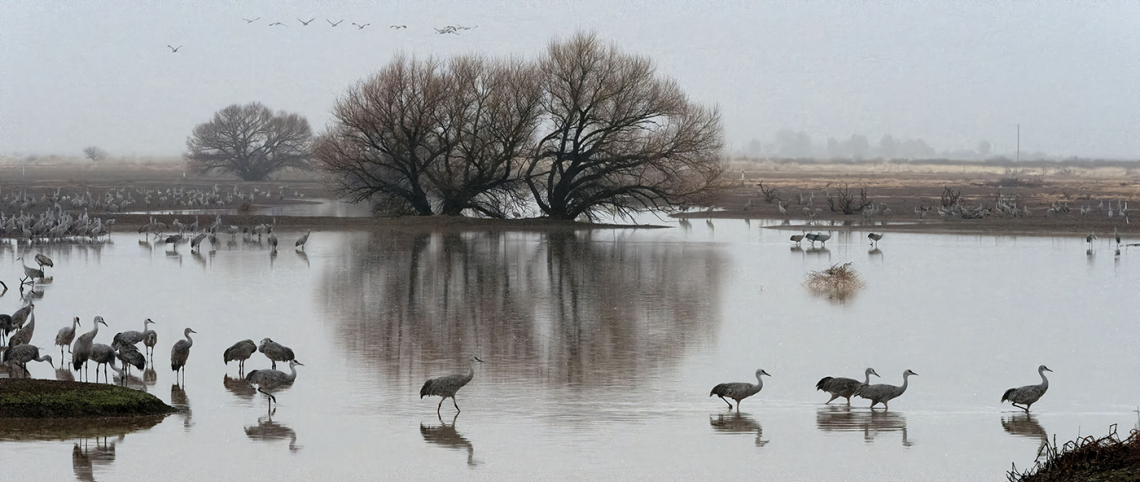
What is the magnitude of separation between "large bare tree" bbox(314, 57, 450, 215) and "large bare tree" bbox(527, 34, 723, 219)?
4.35 meters

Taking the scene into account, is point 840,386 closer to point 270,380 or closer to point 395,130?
point 270,380

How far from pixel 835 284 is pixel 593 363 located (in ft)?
35.3

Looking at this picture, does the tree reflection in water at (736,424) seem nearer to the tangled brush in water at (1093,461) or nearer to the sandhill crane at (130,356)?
the tangled brush in water at (1093,461)

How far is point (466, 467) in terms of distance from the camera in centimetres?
1012

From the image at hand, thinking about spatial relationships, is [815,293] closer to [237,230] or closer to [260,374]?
[260,374]

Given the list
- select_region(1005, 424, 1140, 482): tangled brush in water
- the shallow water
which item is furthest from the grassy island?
select_region(1005, 424, 1140, 482): tangled brush in water

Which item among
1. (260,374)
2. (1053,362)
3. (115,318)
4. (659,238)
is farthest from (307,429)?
(659,238)

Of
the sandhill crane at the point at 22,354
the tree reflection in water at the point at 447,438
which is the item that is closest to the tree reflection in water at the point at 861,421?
the tree reflection in water at the point at 447,438

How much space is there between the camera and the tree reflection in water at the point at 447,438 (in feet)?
35.0

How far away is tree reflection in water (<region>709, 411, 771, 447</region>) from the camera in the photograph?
38.2 feet

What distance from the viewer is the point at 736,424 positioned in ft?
39.2

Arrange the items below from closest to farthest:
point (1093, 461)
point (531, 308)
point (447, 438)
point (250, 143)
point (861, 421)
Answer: point (1093, 461)
point (447, 438)
point (861, 421)
point (531, 308)
point (250, 143)

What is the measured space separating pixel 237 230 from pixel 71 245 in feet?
26.4

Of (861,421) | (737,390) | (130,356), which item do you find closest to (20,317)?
(130,356)
